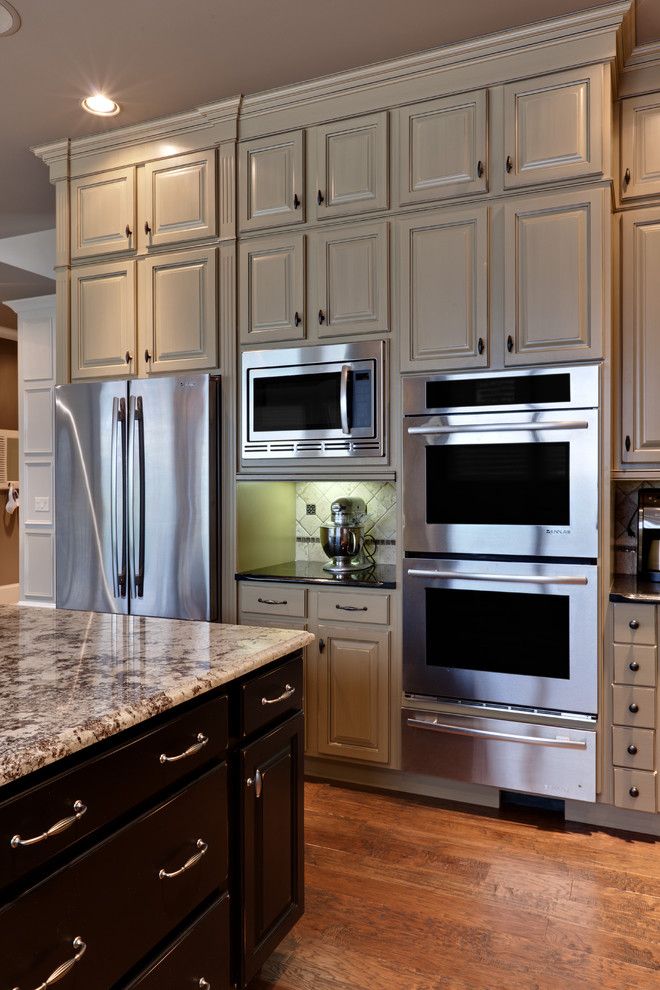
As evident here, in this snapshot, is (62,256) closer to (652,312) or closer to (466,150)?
(466,150)

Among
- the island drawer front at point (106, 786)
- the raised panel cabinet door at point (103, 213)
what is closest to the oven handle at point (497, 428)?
the island drawer front at point (106, 786)

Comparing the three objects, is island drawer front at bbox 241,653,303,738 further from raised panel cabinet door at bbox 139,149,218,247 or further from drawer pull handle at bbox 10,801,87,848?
raised panel cabinet door at bbox 139,149,218,247

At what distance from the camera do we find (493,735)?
9.08ft

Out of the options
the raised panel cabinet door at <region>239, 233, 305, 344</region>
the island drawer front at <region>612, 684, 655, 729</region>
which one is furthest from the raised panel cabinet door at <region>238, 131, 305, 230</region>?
the island drawer front at <region>612, 684, 655, 729</region>

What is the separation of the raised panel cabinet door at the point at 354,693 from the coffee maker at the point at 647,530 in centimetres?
117

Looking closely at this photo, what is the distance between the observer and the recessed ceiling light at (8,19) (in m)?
2.52

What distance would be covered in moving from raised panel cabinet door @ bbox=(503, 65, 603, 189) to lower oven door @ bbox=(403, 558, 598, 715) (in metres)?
1.51

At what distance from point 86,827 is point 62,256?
3.26 m

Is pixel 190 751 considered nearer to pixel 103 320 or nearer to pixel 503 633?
pixel 503 633

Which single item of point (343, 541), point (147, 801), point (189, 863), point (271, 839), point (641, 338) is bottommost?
point (271, 839)

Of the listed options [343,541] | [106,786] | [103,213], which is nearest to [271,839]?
[106,786]

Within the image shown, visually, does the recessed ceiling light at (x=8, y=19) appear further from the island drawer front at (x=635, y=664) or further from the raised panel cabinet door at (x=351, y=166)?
the island drawer front at (x=635, y=664)

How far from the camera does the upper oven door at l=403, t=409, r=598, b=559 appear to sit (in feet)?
8.63

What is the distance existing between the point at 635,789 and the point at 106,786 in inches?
85.4
